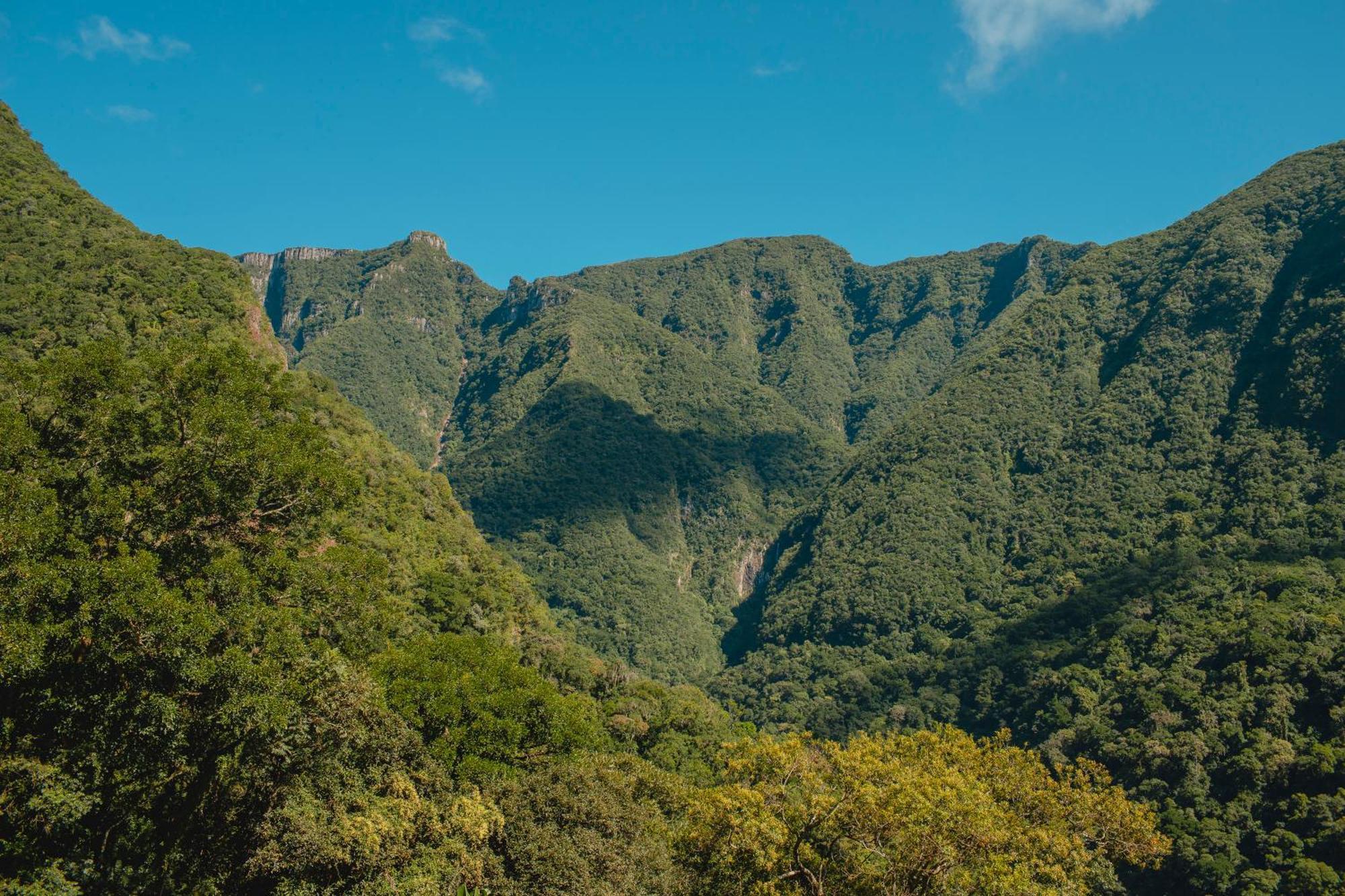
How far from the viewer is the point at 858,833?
69.9 ft

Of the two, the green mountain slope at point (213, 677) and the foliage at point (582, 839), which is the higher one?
the green mountain slope at point (213, 677)

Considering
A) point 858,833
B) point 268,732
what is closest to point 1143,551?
point 858,833

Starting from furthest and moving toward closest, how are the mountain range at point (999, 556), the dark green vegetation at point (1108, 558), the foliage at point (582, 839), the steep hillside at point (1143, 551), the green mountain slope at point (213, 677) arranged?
the dark green vegetation at point (1108, 558) → the steep hillside at point (1143, 551) → the mountain range at point (999, 556) → the foliage at point (582, 839) → the green mountain slope at point (213, 677)

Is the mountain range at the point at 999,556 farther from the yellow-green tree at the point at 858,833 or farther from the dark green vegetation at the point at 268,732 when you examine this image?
the yellow-green tree at the point at 858,833

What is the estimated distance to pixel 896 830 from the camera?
20844mm

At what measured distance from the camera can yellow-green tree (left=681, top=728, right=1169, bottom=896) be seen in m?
20.0

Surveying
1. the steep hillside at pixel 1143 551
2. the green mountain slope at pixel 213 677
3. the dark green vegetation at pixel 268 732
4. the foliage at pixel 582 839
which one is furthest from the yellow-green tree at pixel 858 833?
the steep hillside at pixel 1143 551

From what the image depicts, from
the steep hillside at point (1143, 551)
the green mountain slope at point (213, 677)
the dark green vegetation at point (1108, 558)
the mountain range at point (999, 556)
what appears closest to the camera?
the green mountain slope at point (213, 677)

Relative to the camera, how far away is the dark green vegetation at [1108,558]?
6906 centimetres

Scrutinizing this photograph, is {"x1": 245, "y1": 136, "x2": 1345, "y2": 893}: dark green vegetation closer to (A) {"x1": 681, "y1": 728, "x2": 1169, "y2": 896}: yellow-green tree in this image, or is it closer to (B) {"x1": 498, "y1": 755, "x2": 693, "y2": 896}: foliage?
(A) {"x1": 681, "y1": 728, "x2": 1169, "y2": 896}: yellow-green tree

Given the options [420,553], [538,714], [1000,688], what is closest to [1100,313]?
[1000,688]

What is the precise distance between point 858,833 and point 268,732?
16.3 m

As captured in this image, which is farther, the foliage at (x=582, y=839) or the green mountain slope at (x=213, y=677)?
the foliage at (x=582, y=839)

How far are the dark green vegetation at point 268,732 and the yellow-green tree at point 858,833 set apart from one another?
12 cm
